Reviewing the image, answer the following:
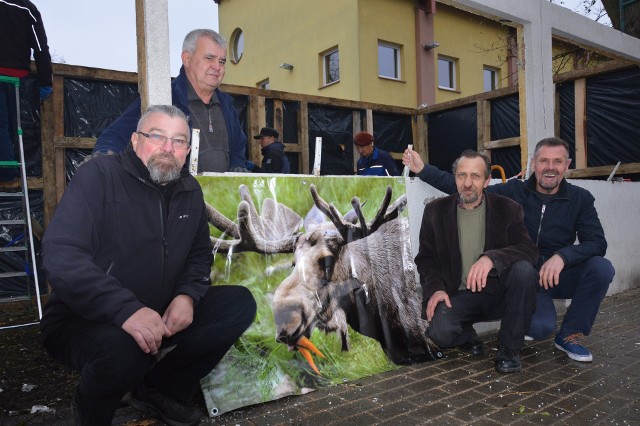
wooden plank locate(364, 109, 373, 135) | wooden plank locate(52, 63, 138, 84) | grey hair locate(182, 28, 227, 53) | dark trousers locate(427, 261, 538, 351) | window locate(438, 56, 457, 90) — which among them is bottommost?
dark trousers locate(427, 261, 538, 351)

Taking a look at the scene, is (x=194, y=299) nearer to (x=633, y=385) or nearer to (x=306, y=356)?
(x=306, y=356)

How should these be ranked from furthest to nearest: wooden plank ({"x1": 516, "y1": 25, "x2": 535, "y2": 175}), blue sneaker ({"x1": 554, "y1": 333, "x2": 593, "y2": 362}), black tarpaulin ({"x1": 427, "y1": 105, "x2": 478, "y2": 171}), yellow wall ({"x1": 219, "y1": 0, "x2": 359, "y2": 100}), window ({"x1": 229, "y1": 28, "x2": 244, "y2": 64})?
window ({"x1": 229, "y1": 28, "x2": 244, "y2": 64}) < yellow wall ({"x1": 219, "y1": 0, "x2": 359, "y2": 100}) < black tarpaulin ({"x1": 427, "y1": 105, "x2": 478, "y2": 171}) < wooden plank ({"x1": 516, "y1": 25, "x2": 535, "y2": 175}) < blue sneaker ({"x1": 554, "y1": 333, "x2": 593, "y2": 362})

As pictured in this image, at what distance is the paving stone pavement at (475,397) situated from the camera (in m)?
2.65

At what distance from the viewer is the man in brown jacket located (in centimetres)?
338

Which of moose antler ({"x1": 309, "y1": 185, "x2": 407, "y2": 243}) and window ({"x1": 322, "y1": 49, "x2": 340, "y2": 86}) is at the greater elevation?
window ({"x1": 322, "y1": 49, "x2": 340, "y2": 86})

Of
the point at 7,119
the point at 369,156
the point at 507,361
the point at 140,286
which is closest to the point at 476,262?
the point at 507,361

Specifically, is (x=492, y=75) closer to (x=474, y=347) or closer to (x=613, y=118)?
(x=613, y=118)

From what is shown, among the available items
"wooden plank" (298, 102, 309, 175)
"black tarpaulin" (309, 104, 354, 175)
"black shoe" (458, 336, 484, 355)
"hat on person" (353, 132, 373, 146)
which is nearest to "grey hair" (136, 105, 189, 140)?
"black shoe" (458, 336, 484, 355)

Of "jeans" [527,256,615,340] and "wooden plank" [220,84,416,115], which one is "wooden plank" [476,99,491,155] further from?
"jeans" [527,256,615,340]

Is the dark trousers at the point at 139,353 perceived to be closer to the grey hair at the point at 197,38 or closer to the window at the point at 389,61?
the grey hair at the point at 197,38

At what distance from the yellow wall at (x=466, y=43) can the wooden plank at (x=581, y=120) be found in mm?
8433

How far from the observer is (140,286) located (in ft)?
8.03

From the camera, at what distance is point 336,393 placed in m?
3.04

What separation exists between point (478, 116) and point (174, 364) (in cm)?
838
